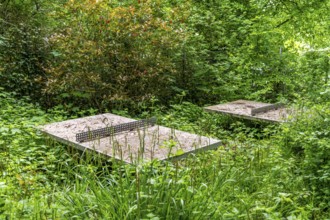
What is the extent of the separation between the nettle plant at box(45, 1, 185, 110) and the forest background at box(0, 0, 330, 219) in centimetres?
2

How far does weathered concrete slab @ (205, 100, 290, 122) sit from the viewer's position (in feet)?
21.2

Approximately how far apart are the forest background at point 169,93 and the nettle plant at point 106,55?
0.8 inches

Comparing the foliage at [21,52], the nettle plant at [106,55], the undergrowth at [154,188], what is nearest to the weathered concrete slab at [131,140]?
the undergrowth at [154,188]

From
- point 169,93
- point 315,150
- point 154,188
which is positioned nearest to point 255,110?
point 169,93

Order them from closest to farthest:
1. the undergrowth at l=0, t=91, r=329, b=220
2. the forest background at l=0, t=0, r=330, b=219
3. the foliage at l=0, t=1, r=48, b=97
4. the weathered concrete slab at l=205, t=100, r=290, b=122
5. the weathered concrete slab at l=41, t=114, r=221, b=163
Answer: the undergrowth at l=0, t=91, r=329, b=220 → the forest background at l=0, t=0, r=330, b=219 → the weathered concrete slab at l=41, t=114, r=221, b=163 → the weathered concrete slab at l=205, t=100, r=290, b=122 → the foliage at l=0, t=1, r=48, b=97

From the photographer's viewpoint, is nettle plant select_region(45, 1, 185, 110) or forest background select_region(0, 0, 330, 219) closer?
forest background select_region(0, 0, 330, 219)

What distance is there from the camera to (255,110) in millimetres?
6633

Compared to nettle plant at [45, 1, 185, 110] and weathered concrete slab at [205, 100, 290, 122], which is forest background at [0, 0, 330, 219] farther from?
weathered concrete slab at [205, 100, 290, 122]

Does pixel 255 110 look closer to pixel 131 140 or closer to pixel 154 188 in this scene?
pixel 131 140

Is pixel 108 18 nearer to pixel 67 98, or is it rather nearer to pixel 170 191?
pixel 67 98

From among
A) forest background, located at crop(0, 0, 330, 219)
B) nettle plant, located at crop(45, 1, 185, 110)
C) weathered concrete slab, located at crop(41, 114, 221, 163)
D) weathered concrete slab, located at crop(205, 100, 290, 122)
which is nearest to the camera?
forest background, located at crop(0, 0, 330, 219)

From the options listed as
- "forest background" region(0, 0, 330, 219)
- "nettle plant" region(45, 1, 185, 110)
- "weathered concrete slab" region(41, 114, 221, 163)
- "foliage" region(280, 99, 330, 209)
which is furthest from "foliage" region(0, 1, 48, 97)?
"foliage" region(280, 99, 330, 209)

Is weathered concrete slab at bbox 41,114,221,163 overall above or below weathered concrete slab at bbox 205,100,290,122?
below

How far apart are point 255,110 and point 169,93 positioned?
1810mm
